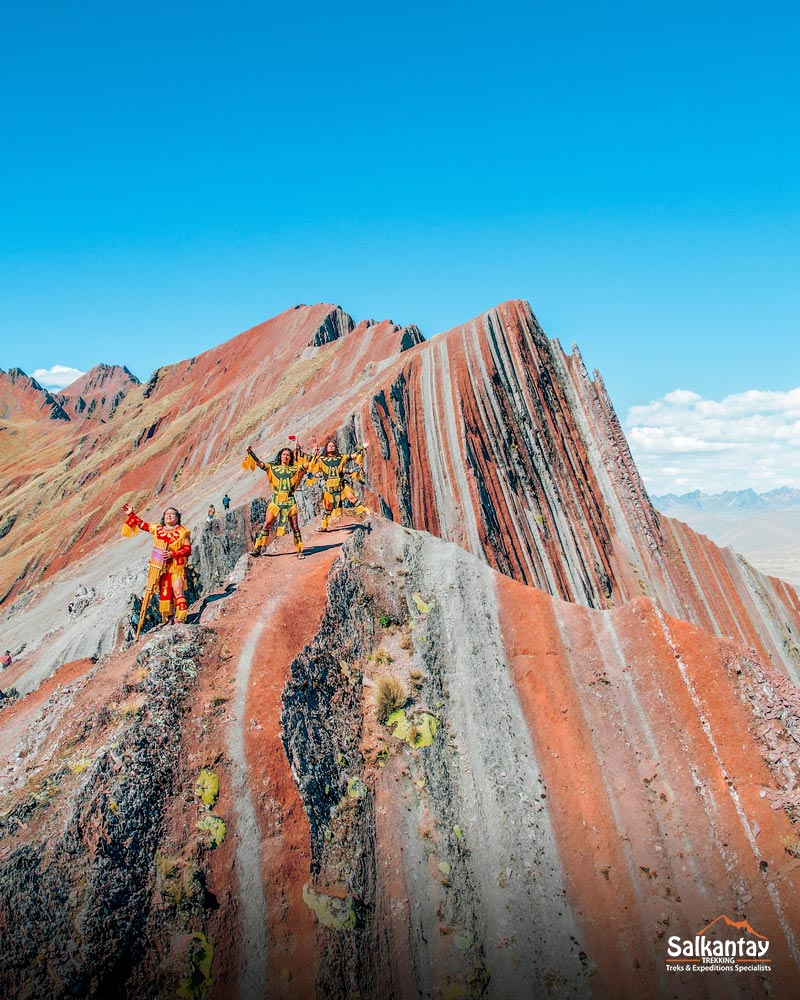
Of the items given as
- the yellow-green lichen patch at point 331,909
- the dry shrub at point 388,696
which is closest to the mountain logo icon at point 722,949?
the yellow-green lichen patch at point 331,909

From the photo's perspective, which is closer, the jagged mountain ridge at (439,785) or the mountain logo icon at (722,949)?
the jagged mountain ridge at (439,785)

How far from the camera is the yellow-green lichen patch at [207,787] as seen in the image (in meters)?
7.55

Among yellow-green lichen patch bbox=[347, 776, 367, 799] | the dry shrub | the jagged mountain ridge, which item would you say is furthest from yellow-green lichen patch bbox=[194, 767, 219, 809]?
the dry shrub

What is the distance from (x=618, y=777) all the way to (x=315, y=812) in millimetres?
5171

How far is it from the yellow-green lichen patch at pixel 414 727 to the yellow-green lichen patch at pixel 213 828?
3.29m

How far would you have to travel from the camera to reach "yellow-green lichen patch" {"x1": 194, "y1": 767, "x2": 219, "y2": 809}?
7.55m

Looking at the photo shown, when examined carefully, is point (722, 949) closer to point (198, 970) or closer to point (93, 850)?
point (198, 970)

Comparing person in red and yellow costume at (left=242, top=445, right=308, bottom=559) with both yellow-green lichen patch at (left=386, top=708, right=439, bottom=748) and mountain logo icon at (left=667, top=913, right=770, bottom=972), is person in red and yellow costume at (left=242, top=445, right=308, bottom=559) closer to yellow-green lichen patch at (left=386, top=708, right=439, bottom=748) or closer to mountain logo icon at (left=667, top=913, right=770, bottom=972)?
yellow-green lichen patch at (left=386, top=708, right=439, bottom=748)

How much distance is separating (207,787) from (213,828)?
52cm

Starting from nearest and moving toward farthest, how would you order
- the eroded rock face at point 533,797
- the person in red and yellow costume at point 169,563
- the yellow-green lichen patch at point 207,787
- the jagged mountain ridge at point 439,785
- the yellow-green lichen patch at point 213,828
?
the jagged mountain ridge at point 439,785 < the yellow-green lichen patch at point 213,828 < the yellow-green lichen patch at point 207,787 < the eroded rock face at point 533,797 < the person in red and yellow costume at point 169,563

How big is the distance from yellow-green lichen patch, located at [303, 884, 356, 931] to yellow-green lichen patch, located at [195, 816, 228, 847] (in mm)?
1317

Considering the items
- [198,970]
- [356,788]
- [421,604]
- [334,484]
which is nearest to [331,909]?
[356,788]

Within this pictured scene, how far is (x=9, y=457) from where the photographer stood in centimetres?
10706

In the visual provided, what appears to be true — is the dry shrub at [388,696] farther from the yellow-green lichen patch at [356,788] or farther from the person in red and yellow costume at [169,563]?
the person in red and yellow costume at [169,563]
